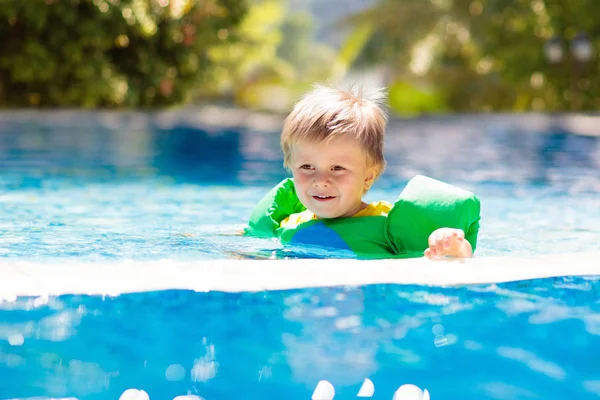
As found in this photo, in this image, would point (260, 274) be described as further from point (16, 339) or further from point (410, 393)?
point (16, 339)

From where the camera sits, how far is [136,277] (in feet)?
6.61

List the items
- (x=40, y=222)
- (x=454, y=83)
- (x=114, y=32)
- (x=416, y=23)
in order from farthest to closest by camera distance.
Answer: (x=416, y=23) < (x=454, y=83) < (x=114, y=32) < (x=40, y=222)

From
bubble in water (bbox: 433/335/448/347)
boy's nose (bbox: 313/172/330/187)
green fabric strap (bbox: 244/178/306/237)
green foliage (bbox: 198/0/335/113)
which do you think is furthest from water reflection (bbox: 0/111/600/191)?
green foliage (bbox: 198/0/335/113)

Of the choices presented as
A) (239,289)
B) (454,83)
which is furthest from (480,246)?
(454,83)

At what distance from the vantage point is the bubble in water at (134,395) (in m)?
2.03

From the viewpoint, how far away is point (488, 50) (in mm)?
21000

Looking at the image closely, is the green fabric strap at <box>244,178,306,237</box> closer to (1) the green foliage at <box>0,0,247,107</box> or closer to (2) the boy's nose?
(2) the boy's nose

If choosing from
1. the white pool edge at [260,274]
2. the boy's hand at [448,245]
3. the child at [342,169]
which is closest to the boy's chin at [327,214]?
the child at [342,169]

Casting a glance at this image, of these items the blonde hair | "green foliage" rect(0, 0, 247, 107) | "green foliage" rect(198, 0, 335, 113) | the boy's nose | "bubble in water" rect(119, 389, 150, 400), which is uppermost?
"green foliage" rect(198, 0, 335, 113)

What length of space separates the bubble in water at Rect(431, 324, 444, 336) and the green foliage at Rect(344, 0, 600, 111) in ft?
60.2

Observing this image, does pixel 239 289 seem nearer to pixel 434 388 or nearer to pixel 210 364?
pixel 210 364

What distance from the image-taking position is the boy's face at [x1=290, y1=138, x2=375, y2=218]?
281 centimetres

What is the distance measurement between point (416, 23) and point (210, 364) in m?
22.8

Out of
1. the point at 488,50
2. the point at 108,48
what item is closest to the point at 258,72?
the point at 488,50
